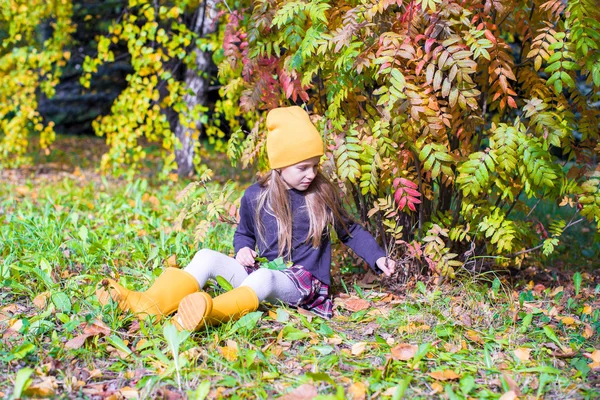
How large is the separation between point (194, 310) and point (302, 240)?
768 mm

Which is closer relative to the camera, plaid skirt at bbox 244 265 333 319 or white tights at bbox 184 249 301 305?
white tights at bbox 184 249 301 305

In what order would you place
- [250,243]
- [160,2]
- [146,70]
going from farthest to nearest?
[160,2] → [146,70] → [250,243]

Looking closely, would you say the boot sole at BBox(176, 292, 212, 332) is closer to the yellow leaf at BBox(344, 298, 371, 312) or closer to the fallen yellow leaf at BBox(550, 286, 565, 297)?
the yellow leaf at BBox(344, 298, 371, 312)

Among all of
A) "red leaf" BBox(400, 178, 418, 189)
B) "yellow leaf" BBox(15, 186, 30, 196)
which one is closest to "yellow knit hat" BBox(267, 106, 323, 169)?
"red leaf" BBox(400, 178, 418, 189)

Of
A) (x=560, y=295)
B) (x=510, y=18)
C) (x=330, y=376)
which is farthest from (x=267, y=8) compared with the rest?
(x=560, y=295)

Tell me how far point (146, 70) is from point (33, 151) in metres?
4.23

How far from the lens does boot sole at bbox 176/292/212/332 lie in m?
2.25

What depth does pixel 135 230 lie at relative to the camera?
391 centimetres

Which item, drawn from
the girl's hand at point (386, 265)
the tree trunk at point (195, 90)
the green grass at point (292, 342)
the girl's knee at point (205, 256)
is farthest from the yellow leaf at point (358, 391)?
the tree trunk at point (195, 90)

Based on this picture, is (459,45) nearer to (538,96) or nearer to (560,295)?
(538,96)

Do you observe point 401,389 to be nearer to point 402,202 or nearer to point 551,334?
point 551,334

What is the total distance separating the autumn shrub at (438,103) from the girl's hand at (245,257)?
1.83 ft

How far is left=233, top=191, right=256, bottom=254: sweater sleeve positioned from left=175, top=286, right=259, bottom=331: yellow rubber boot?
45 centimetres

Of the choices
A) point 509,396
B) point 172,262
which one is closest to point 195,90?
point 172,262
